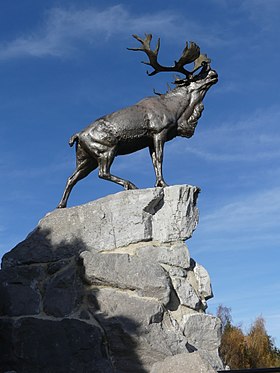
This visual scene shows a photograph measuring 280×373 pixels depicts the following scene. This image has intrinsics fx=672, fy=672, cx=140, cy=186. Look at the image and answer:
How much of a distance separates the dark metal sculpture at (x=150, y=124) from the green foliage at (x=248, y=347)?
16793 mm

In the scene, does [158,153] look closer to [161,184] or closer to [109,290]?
[161,184]

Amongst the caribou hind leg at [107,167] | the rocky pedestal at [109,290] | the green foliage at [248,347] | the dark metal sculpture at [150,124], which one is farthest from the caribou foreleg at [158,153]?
the green foliage at [248,347]

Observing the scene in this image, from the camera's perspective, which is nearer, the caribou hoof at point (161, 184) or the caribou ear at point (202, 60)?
the caribou hoof at point (161, 184)

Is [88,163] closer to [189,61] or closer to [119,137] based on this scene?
[119,137]

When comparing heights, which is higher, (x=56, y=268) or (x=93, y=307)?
(x=56, y=268)

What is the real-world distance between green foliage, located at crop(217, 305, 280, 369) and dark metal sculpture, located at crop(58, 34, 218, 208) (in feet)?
55.1

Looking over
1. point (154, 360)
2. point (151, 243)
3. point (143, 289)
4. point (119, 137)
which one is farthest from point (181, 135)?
point (154, 360)

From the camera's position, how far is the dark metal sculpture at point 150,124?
8094mm

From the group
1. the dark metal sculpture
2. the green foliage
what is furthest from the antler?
the green foliage

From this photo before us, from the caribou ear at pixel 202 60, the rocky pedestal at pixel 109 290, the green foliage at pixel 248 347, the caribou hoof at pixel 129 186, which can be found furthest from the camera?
the green foliage at pixel 248 347

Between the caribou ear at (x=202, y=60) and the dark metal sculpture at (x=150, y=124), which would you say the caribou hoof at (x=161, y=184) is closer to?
the dark metal sculpture at (x=150, y=124)

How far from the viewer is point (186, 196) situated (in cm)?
766

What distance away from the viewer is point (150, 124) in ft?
26.9

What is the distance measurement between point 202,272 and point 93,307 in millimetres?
1324
